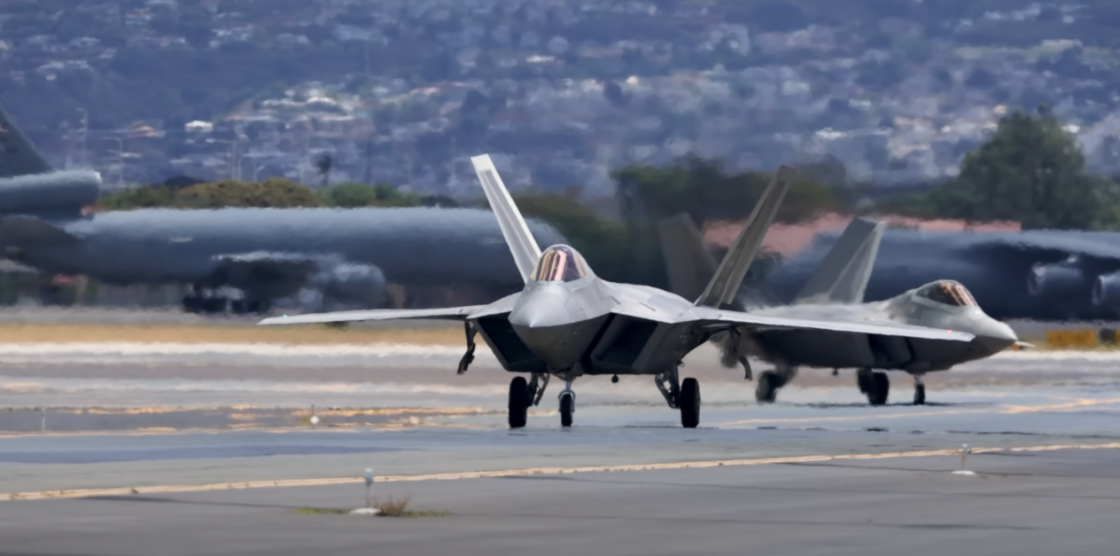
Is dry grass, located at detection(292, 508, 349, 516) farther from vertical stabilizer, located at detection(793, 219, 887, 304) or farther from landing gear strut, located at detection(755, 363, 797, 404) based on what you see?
vertical stabilizer, located at detection(793, 219, 887, 304)

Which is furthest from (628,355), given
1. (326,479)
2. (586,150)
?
(586,150)

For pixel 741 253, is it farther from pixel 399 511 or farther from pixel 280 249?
pixel 280 249

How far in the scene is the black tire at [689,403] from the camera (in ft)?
79.9

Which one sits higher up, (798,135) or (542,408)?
(798,135)

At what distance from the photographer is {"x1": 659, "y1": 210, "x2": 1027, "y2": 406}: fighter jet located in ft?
101

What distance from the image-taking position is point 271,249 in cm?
5175

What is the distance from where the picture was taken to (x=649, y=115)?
402 ft

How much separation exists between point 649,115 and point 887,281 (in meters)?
74.2

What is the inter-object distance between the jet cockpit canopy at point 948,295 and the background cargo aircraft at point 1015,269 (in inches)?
603

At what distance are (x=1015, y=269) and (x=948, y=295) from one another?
1712cm

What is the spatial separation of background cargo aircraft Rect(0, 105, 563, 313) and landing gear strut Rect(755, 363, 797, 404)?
1633 centimetres

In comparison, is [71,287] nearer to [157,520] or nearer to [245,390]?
[245,390]

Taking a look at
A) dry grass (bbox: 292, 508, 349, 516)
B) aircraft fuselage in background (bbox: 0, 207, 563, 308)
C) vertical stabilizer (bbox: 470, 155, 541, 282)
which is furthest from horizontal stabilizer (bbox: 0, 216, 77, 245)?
dry grass (bbox: 292, 508, 349, 516)

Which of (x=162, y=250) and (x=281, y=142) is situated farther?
(x=281, y=142)
